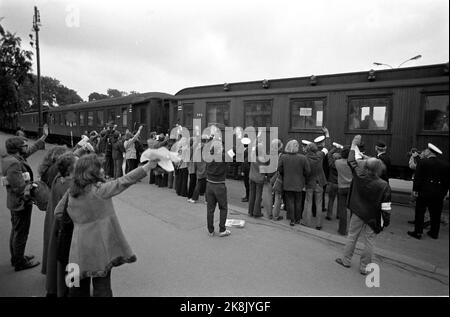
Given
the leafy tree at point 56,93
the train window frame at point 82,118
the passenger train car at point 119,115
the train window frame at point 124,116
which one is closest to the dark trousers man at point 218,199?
the passenger train car at point 119,115

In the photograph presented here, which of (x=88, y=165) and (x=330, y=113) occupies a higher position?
(x=330, y=113)

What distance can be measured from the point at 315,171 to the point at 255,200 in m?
1.43

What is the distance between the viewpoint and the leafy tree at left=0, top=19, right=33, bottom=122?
12.0 meters

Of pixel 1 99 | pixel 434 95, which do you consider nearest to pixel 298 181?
pixel 434 95

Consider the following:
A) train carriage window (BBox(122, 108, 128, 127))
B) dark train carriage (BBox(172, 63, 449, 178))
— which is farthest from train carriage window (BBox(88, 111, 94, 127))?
dark train carriage (BBox(172, 63, 449, 178))

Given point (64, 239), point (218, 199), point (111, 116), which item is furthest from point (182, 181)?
point (111, 116)

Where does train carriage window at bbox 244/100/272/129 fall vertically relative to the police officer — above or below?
above

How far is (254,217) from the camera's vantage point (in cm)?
630

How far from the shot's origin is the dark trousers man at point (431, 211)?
4993mm

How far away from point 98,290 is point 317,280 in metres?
2.55

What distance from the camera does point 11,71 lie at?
1271 centimetres

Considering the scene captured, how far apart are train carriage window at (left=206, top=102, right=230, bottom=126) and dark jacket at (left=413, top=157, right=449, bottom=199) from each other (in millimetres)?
6877

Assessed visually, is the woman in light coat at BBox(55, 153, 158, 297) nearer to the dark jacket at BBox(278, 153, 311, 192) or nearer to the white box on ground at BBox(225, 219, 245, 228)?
the white box on ground at BBox(225, 219, 245, 228)
